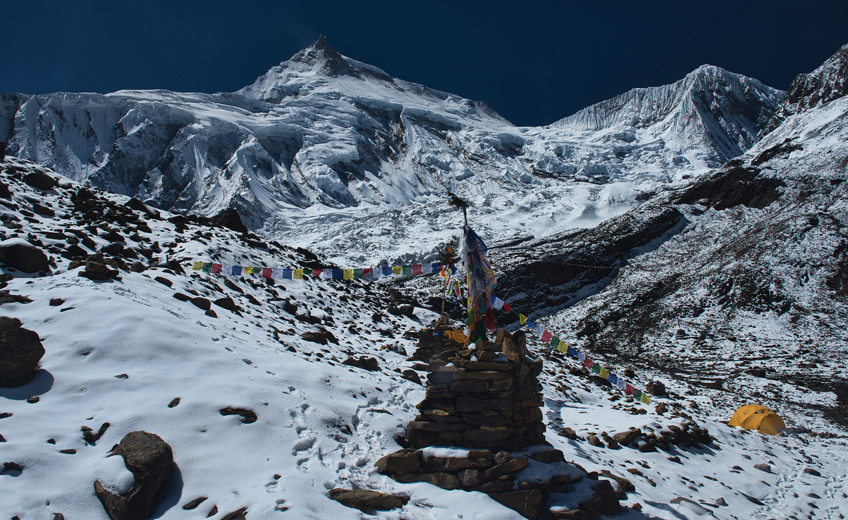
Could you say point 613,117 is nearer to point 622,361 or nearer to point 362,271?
point 622,361

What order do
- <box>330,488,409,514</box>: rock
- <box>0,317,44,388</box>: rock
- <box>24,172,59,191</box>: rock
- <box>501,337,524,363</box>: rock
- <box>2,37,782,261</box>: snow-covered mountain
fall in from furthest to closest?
<box>2,37,782,261</box>: snow-covered mountain → <box>24,172,59,191</box>: rock → <box>501,337,524,363</box>: rock → <box>0,317,44,388</box>: rock → <box>330,488,409,514</box>: rock

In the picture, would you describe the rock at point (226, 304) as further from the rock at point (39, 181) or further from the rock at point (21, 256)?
the rock at point (39, 181)

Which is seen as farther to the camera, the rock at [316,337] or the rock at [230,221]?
the rock at [230,221]

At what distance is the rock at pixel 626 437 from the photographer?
405 inches

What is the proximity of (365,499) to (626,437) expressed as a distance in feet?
25.3

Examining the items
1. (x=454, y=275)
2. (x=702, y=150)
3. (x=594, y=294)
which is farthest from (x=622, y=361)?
(x=702, y=150)

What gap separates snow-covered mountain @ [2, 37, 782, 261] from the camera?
59.9 metres

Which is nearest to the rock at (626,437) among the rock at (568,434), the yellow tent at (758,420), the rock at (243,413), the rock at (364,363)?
the rock at (568,434)

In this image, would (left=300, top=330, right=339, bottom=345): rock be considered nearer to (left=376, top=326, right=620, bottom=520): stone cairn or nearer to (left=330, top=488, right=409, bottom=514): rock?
(left=376, top=326, right=620, bottom=520): stone cairn

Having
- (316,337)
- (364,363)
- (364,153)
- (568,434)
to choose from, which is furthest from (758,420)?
(364,153)

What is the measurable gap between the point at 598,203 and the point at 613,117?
8213cm

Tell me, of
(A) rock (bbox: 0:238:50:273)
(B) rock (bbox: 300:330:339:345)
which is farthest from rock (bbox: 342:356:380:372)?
(A) rock (bbox: 0:238:50:273)

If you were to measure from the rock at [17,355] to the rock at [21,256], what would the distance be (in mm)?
3752

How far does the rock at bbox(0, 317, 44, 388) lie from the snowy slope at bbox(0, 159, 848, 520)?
0.15 metres
